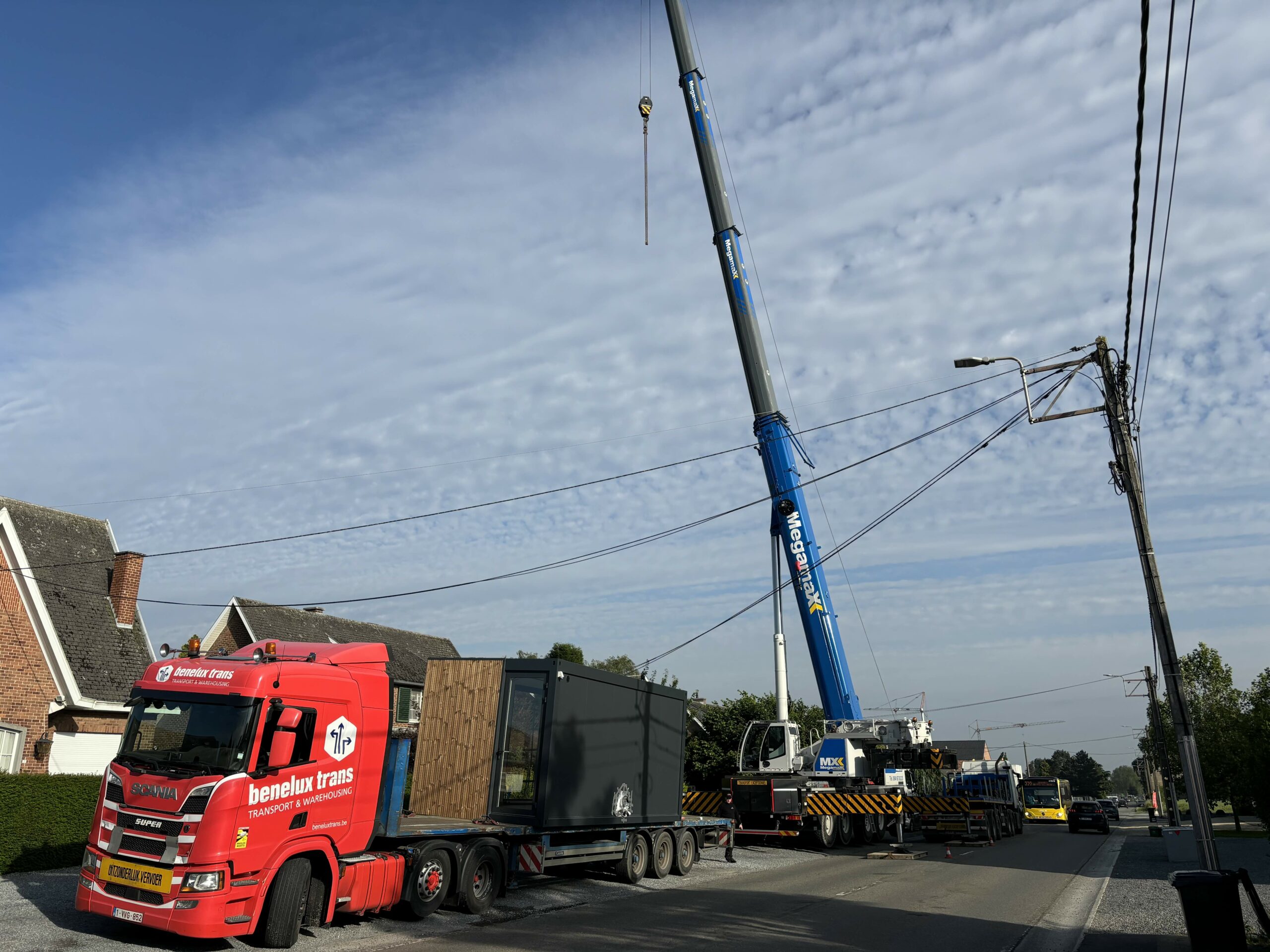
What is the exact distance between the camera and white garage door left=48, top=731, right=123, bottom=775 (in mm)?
19391

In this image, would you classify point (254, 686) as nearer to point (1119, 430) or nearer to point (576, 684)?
point (576, 684)

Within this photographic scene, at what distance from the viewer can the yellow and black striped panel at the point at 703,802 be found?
72.4ft

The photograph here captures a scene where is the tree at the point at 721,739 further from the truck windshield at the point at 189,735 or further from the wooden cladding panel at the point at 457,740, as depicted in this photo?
the truck windshield at the point at 189,735

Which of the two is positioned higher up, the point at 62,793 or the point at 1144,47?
the point at 1144,47

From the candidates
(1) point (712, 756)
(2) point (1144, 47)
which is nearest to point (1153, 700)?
(1) point (712, 756)

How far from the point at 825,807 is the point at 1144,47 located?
1833cm

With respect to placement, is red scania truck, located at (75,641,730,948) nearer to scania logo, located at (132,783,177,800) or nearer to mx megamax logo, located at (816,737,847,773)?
scania logo, located at (132,783,177,800)

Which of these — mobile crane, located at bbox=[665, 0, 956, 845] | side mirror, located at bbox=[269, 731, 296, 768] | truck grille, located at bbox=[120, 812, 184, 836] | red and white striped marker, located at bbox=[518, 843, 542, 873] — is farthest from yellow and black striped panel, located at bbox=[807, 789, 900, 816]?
truck grille, located at bbox=[120, 812, 184, 836]

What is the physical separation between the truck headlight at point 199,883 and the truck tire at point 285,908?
78 centimetres

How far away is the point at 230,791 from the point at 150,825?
0.83 meters

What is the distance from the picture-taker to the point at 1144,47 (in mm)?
7574

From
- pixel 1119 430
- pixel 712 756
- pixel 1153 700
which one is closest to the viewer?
→ pixel 1119 430

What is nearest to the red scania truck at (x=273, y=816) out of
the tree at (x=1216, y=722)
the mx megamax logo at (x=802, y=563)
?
the mx megamax logo at (x=802, y=563)

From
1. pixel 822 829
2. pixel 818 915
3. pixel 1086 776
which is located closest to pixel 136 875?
pixel 818 915
